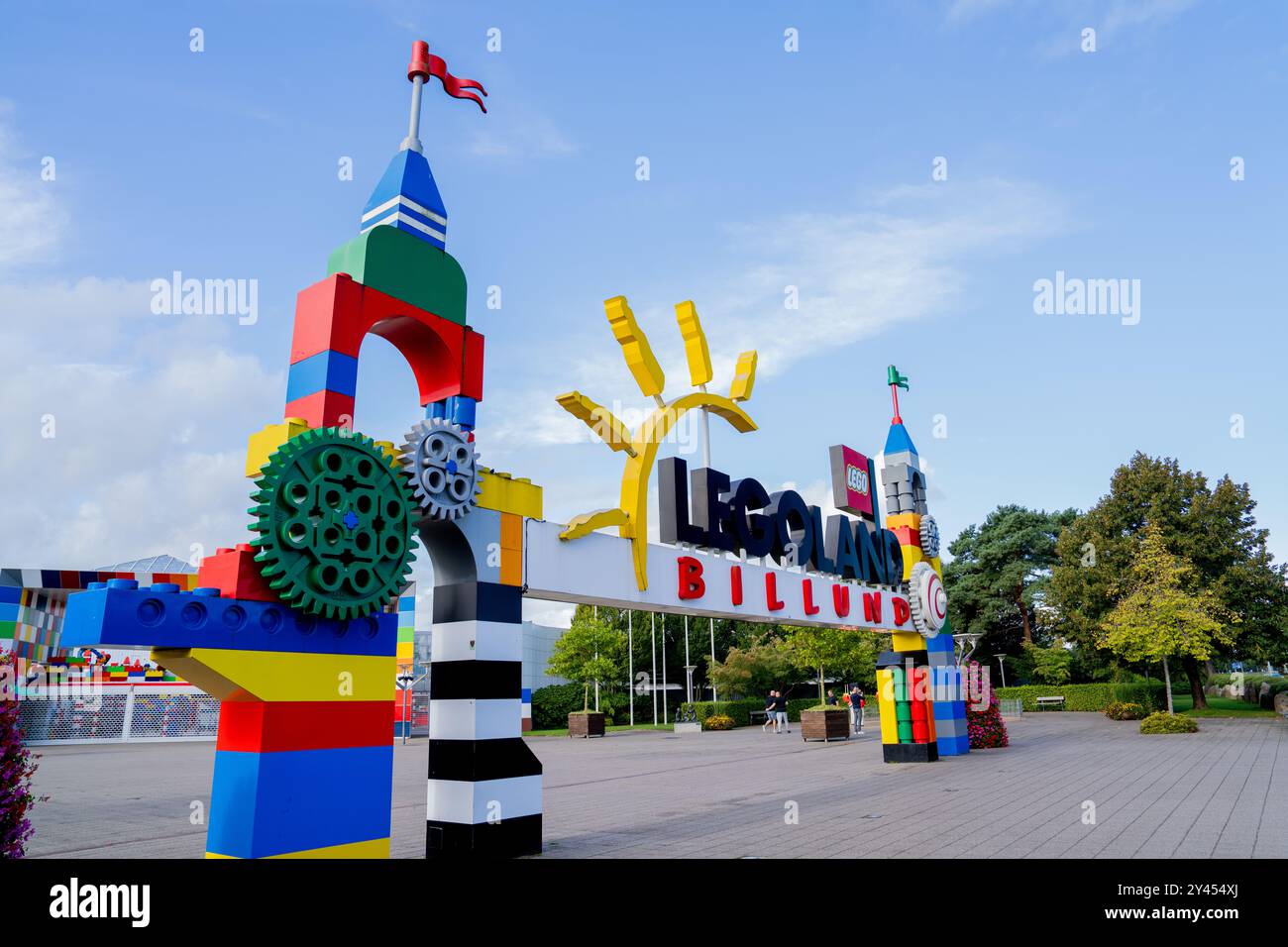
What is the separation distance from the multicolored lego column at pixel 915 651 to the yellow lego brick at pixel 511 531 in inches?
447

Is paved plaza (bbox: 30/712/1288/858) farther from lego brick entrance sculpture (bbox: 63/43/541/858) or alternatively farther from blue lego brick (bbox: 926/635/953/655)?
blue lego brick (bbox: 926/635/953/655)

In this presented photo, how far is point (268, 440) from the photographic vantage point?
6.79 metres

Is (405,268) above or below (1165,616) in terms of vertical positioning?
above

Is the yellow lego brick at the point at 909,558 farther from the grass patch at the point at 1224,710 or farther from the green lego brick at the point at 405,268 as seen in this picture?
the grass patch at the point at 1224,710

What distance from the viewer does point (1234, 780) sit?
13.1 m

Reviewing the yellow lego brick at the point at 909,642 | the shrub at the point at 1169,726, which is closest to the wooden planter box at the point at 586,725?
the yellow lego brick at the point at 909,642

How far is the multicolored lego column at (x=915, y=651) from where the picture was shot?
17.6 metres

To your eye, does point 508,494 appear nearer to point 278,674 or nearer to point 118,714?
point 278,674

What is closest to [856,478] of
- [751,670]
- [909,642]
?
[909,642]

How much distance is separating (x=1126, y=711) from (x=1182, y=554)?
733 cm
